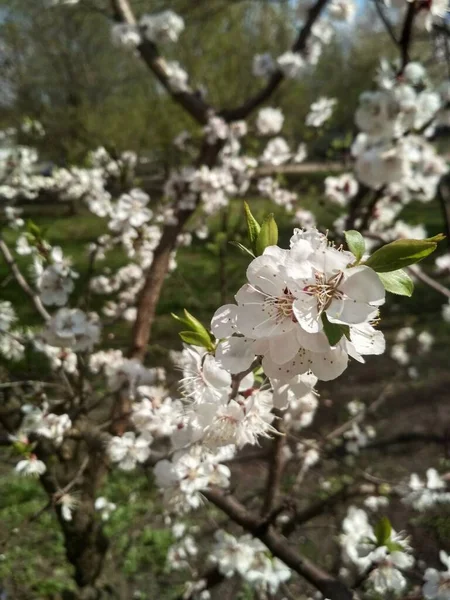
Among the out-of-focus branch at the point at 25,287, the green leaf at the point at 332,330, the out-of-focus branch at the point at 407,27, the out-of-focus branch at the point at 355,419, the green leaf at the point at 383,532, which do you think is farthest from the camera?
the out-of-focus branch at the point at 355,419

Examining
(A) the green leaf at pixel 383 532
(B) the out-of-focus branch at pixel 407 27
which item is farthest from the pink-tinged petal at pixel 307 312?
(B) the out-of-focus branch at pixel 407 27

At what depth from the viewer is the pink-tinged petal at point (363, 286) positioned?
0.58 meters

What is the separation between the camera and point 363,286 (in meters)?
0.59

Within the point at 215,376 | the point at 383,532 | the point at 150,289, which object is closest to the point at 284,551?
the point at 383,532

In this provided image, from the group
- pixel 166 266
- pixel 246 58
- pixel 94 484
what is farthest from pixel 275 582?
pixel 246 58

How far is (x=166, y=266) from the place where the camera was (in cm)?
261

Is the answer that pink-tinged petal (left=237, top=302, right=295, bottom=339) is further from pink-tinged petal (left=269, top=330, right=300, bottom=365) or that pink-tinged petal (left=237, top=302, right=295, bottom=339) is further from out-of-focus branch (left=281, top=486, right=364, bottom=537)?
out-of-focus branch (left=281, top=486, right=364, bottom=537)

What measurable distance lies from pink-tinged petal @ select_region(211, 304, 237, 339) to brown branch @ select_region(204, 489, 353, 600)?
905 mm

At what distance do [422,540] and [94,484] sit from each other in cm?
134

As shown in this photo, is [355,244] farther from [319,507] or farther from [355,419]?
[355,419]

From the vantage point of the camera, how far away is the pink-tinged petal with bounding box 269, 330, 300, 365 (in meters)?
Result: 0.62

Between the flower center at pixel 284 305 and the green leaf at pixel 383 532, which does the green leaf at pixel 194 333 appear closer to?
the flower center at pixel 284 305

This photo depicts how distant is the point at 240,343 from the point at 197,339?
0.15m

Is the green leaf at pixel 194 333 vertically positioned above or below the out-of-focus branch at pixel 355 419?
above
